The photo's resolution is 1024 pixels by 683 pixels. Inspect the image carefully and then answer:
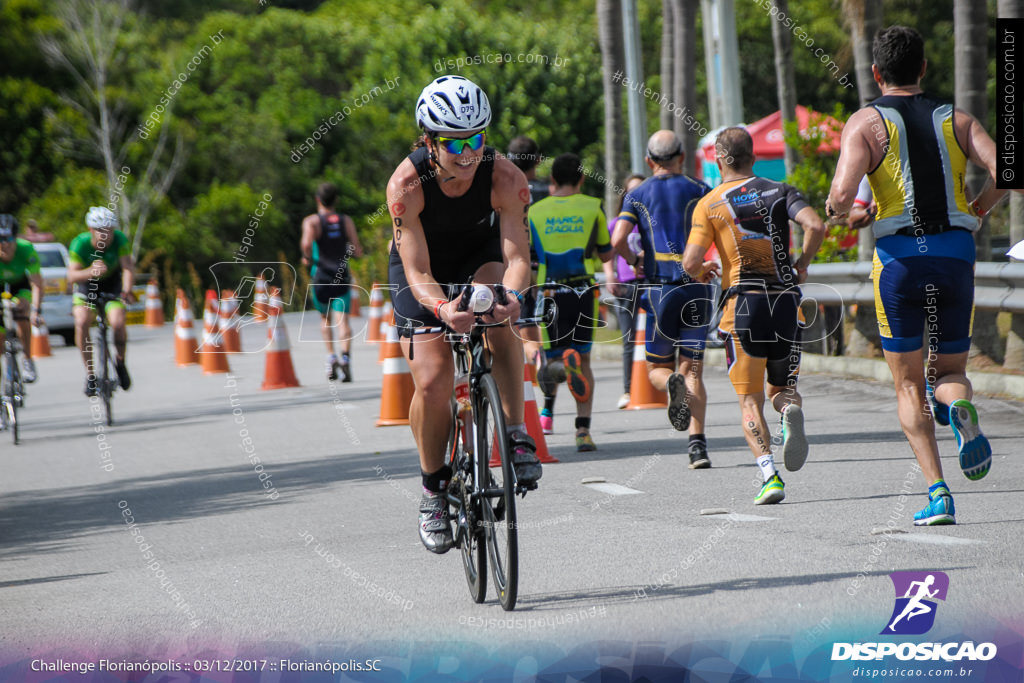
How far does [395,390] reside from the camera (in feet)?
40.5

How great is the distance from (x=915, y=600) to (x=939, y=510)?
156 cm

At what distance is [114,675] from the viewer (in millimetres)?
4977

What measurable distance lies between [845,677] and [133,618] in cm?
294

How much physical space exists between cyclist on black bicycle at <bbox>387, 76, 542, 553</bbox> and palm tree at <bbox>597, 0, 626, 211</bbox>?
49.8 ft

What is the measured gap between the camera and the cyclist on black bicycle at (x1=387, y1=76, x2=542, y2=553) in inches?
225

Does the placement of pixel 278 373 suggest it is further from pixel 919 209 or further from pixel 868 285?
pixel 919 209

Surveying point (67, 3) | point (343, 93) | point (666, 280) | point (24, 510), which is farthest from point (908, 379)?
point (343, 93)

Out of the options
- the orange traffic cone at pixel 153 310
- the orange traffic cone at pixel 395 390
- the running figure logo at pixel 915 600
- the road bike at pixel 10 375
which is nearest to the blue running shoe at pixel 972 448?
the running figure logo at pixel 915 600

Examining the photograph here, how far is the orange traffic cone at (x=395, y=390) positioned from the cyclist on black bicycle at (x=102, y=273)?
288 cm

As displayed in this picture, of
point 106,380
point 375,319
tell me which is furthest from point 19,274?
point 375,319

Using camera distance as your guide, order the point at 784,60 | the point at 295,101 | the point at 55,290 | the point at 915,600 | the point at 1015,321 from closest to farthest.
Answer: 1. the point at 915,600
2. the point at 1015,321
3. the point at 784,60
4. the point at 55,290
5. the point at 295,101

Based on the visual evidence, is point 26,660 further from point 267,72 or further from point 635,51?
point 267,72

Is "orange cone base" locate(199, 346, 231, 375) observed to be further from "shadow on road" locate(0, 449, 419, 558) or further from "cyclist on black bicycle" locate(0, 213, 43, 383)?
"shadow on road" locate(0, 449, 419, 558)

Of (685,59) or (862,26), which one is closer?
(862,26)
